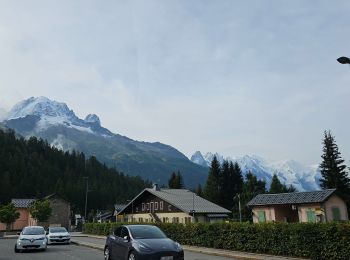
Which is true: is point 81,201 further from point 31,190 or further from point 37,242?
point 37,242

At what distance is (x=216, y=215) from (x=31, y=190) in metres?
116

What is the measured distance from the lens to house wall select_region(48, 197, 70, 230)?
101100mm

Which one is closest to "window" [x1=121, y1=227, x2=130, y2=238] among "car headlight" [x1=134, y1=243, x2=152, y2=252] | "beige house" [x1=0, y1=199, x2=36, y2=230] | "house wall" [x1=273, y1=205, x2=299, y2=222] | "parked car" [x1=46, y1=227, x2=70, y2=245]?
"car headlight" [x1=134, y1=243, x2=152, y2=252]

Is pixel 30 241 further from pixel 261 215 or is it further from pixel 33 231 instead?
pixel 261 215

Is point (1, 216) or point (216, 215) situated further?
point (1, 216)

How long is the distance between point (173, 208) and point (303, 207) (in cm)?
1909

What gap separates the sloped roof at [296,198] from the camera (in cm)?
5088

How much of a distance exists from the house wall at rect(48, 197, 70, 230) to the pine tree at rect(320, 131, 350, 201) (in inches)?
2451

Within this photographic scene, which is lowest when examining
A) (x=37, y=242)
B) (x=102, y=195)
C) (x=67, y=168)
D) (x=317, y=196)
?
(x=37, y=242)

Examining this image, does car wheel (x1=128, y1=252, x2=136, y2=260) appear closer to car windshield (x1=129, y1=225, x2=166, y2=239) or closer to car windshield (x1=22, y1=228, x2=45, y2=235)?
car windshield (x1=129, y1=225, x2=166, y2=239)

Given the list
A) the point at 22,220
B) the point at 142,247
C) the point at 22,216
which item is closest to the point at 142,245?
the point at 142,247

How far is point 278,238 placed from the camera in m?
21.6

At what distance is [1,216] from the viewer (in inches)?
3059

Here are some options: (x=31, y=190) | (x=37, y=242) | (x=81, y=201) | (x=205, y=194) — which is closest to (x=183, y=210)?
(x=37, y=242)
